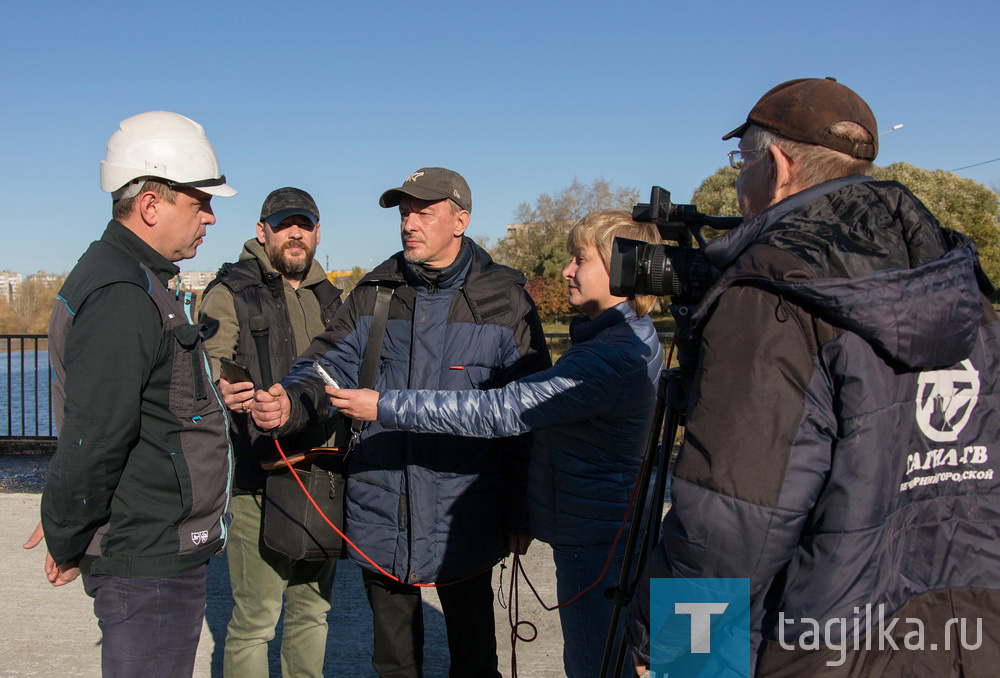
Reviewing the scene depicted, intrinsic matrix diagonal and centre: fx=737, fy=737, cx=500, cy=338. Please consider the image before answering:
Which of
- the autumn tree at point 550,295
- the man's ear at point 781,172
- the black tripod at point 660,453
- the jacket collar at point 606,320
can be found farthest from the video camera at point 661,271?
the autumn tree at point 550,295

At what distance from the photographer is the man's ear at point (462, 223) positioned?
312cm

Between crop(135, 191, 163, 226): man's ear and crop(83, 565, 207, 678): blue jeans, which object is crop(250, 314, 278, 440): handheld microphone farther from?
crop(83, 565, 207, 678): blue jeans

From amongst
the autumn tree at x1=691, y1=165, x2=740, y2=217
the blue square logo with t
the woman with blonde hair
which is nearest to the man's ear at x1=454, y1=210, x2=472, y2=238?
the woman with blonde hair

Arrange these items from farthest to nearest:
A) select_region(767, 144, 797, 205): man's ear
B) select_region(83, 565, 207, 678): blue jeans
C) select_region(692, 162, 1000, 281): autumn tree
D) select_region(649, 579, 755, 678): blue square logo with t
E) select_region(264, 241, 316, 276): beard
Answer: select_region(692, 162, 1000, 281): autumn tree < select_region(264, 241, 316, 276): beard < select_region(83, 565, 207, 678): blue jeans < select_region(767, 144, 797, 205): man's ear < select_region(649, 579, 755, 678): blue square logo with t

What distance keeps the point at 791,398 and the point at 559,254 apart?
27.0 meters

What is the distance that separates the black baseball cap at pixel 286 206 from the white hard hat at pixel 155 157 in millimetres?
1279

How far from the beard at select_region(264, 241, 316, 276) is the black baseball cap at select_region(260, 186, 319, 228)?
0.41 feet

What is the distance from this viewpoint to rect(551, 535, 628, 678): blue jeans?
2.56m

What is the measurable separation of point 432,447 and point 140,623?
3.67ft

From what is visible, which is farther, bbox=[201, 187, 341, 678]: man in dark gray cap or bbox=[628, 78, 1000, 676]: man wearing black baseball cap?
bbox=[201, 187, 341, 678]: man in dark gray cap

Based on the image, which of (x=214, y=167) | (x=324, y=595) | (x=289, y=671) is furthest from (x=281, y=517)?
(x=214, y=167)

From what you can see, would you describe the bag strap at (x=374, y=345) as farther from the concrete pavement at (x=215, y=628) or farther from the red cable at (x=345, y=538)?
the concrete pavement at (x=215, y=628)

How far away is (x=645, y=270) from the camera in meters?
1.89

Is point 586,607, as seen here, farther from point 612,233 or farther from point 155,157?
point 155,157
